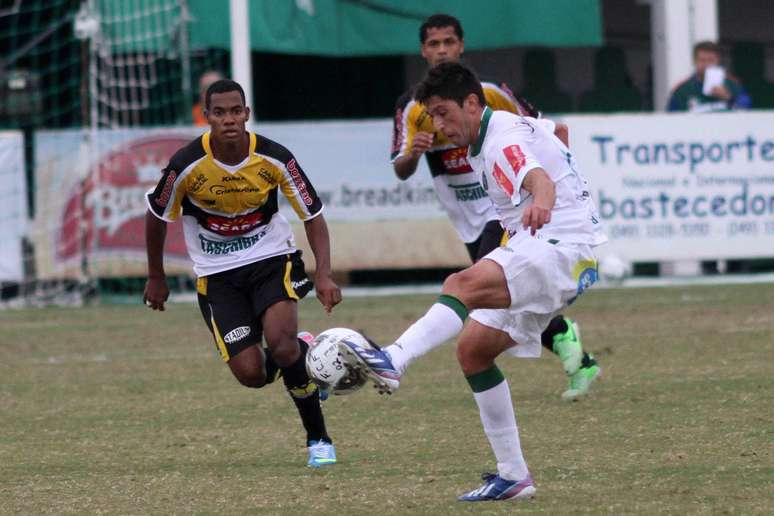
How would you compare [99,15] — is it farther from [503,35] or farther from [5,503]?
[5,503]

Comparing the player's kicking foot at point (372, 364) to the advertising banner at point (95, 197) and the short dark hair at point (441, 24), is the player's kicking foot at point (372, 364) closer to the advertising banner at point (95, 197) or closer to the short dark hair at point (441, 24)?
the short dark hair at point (441, 24)

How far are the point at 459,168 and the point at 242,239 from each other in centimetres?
184

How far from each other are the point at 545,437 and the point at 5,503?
2427mm

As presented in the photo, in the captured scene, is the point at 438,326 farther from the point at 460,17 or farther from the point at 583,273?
the point at 460,17

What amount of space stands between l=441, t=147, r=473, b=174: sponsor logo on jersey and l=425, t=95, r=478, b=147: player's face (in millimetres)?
2876

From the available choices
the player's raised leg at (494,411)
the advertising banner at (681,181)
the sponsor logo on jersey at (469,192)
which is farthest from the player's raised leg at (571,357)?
the advertising banner at (681,181)

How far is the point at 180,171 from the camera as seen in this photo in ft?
23.8

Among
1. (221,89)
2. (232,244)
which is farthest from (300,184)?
(221,89)

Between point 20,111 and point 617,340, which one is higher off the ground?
point 20,111

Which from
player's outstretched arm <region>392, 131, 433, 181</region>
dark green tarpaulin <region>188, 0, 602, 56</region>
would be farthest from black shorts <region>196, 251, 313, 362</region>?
dark green tarpaulin <region>188, 0, 602, 56</region>

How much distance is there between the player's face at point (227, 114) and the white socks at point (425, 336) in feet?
6.06

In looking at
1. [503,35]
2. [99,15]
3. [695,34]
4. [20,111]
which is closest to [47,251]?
[99,15]

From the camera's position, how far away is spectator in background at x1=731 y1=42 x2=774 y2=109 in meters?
21.6

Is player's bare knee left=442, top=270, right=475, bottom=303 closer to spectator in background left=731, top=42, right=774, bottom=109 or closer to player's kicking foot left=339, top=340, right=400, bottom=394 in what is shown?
player's kicking foot left=339, top=340, right=400, bottom=394
